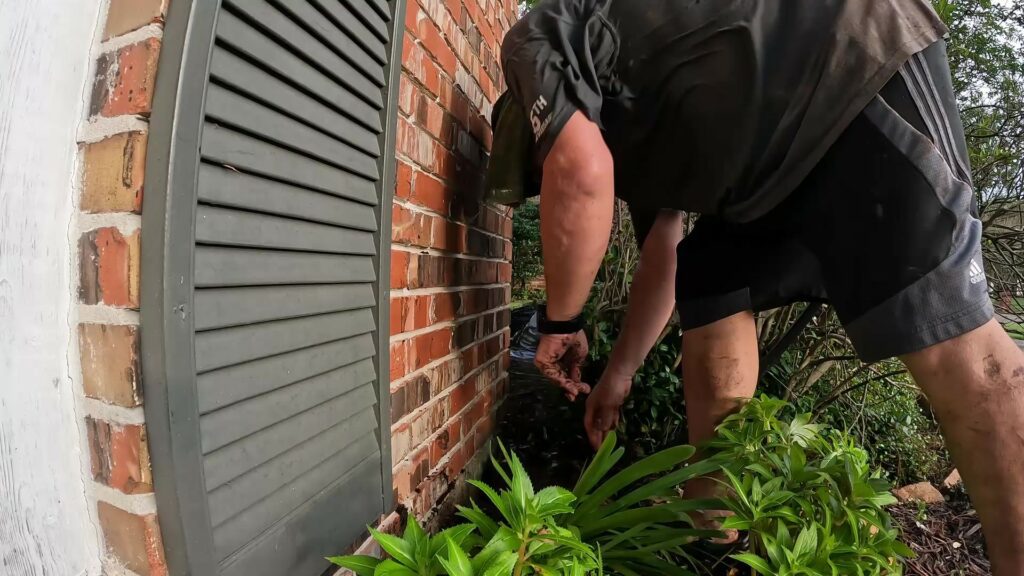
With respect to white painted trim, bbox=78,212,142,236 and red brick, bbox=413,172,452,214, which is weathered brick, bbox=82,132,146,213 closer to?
white painted trim, bbox=78,212,142,236

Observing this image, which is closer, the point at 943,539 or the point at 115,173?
the point at 115,173

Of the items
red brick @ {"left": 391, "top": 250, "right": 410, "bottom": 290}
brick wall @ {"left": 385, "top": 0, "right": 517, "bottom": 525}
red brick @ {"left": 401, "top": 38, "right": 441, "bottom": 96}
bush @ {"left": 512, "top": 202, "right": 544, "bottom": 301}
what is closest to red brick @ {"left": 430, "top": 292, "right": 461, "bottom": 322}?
brick wall @ {"left": 385, "top": 0, "right": 517, "bottom": 525}

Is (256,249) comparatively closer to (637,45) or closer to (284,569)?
(284,569)

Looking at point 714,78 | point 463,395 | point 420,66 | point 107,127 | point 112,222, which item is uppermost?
point 420,66

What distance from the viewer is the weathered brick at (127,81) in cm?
70

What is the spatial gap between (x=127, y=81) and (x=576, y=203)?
910 millimetres

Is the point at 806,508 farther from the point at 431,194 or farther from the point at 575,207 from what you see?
the point at 431,194

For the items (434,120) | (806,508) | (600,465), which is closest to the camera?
(806,508)

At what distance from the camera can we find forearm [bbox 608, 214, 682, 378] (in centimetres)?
197

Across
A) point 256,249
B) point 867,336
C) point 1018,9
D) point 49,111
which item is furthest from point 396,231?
point 1018,9

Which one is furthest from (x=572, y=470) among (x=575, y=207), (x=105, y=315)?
(x=105, y=315)

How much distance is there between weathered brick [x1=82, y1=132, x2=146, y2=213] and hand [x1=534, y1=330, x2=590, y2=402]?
1.18 metres

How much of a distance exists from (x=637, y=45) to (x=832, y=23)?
1.43ft

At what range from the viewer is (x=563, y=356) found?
71.9 inches
